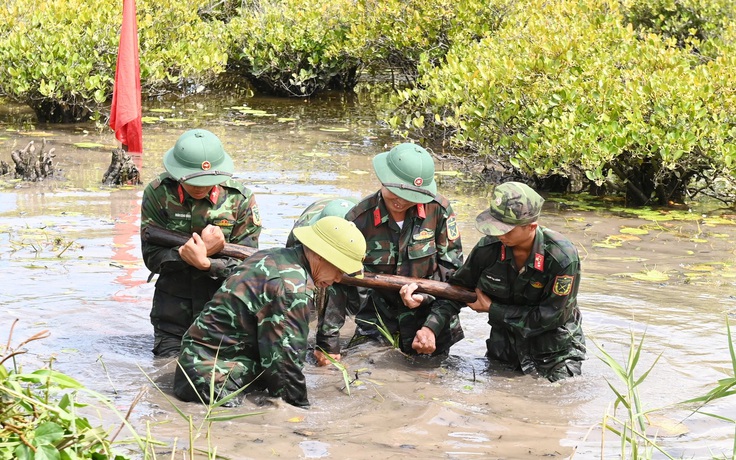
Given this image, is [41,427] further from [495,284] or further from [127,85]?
[127,85]

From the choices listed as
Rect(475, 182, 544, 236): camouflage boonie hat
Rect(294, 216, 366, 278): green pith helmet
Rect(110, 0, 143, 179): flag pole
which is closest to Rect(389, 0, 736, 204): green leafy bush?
Rect(110, 0, 143, 179): flag pole

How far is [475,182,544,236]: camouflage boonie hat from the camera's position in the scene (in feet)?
17.0

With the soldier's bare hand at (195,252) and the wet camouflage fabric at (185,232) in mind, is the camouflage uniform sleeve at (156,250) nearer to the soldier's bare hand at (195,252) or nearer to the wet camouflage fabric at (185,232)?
the wet camouflage fabric at (185,232)

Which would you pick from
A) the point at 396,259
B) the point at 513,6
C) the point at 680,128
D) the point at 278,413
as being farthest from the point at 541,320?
the point at 513,6

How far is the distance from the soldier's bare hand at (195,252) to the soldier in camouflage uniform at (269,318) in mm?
578

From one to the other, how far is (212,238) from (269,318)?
0.95m

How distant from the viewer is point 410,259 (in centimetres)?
595

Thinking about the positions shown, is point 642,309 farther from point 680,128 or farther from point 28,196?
point 28,196

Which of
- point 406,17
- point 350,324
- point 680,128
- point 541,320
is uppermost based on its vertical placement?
point 406,17

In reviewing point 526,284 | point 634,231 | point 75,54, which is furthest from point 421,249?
point 75,54

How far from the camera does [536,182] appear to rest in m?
11.2

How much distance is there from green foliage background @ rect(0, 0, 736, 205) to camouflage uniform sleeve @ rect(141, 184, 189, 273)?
5212mm

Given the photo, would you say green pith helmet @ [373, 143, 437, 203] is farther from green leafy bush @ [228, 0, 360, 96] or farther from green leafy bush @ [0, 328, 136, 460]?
green leafy bush @ [228, 0, 360, 96]

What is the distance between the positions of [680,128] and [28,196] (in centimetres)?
664
